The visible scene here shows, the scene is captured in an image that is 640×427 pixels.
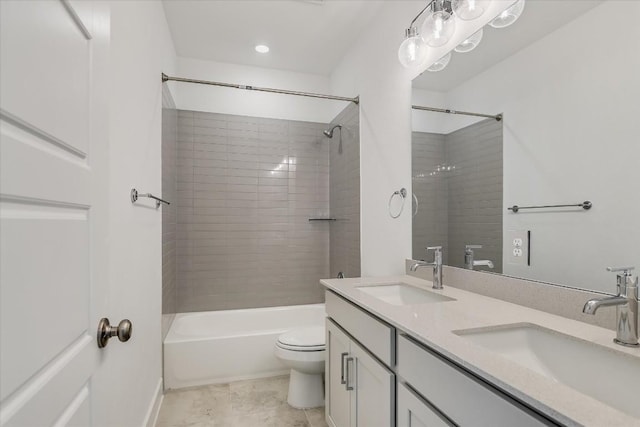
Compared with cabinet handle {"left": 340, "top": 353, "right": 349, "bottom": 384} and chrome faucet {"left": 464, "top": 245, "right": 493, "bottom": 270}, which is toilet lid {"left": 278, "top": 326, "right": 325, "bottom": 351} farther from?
chrome faucet {"left": 464, "top": 245, "right": 493, "bottom": 270}

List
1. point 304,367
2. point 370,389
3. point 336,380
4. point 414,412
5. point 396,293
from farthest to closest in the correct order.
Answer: point 304,367
point 396,293
point 336,380
point 370,389
point 414,412

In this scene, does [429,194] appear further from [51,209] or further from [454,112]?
[51,209]

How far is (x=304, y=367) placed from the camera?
206 centimetres

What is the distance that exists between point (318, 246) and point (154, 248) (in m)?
1.69

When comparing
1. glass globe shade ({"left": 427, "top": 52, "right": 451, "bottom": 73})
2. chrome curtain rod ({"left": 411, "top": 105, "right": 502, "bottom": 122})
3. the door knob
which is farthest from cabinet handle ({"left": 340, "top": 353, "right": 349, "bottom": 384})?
glass globe shade ({"left": 427, "top": 52, "right": 451, "bottom": 73})

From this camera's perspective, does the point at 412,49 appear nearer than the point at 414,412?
No

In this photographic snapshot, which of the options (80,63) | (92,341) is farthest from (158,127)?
(92,341)

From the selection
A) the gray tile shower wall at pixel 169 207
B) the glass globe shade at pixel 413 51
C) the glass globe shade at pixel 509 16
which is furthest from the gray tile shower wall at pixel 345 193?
the gray tile shower wall at pixel 169 207

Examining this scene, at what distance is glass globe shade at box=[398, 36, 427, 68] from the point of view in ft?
5.86

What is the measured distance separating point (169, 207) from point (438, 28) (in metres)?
2.26

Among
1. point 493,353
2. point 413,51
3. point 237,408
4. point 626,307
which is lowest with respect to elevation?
point 237,408

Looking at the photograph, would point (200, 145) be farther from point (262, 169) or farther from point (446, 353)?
point (446, 353)

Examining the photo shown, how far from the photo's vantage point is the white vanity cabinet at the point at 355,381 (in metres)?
1.15

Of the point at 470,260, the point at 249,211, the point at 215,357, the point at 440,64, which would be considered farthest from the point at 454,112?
the point at 215,357
